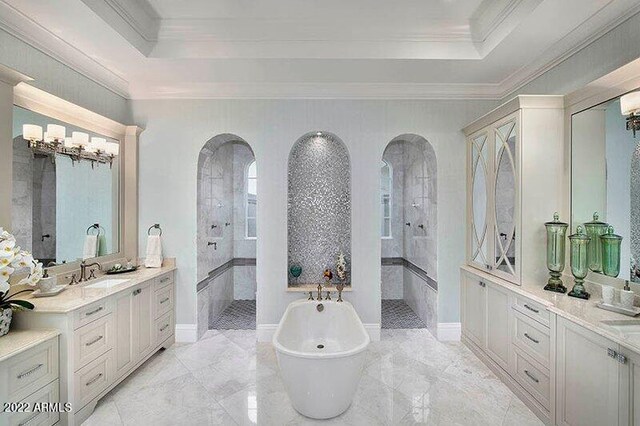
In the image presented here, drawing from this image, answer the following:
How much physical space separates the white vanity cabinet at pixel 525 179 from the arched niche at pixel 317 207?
1613 millimetres

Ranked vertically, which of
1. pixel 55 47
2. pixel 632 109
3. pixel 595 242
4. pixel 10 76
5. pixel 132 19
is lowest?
pixel 595 242

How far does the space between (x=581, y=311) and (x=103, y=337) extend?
10.8 ft

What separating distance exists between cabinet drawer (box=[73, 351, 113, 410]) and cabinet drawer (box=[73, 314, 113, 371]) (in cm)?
5

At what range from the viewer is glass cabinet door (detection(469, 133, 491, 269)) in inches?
117

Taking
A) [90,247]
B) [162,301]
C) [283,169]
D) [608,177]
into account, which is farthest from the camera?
[283,169]

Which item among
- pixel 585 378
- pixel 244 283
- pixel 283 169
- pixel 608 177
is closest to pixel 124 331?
pixel 283 169

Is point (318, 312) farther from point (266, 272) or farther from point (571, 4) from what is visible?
point (571, 4)

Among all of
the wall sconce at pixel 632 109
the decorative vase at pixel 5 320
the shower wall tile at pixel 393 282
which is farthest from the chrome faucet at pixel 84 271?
the wall sconce at pixel 632 109

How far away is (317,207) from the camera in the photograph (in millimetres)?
3725

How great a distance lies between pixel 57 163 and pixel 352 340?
9.79ft

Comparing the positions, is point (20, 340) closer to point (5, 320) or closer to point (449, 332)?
point (5, 320)

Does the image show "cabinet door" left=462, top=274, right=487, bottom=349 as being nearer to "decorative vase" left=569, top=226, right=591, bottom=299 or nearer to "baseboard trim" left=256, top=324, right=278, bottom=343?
"decorative vase" left=569, top=226, right=591, bottom=299

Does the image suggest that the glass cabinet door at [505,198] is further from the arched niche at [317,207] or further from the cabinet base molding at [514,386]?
the arched niche at [317,207]

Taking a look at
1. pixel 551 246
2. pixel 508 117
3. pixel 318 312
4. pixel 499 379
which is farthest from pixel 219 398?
pixel 508 117
